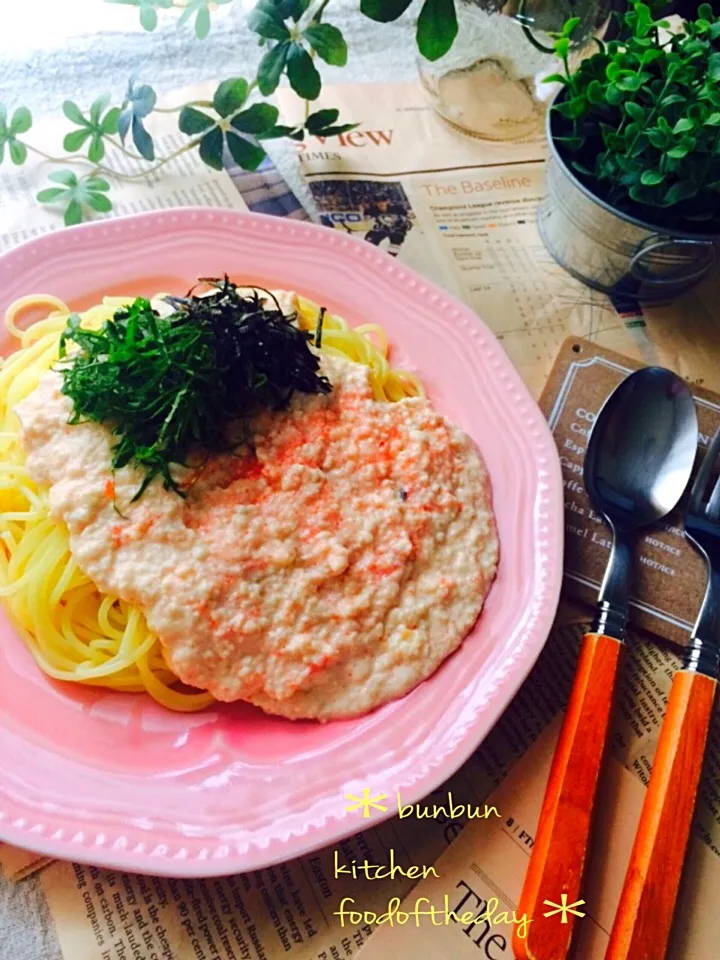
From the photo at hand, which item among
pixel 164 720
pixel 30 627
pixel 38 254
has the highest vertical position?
pixel 38 254

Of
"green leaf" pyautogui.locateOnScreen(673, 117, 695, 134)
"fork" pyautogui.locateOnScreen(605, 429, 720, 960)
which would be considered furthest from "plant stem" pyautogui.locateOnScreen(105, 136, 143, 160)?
Answer: "fork" pyautogui.locateOnScreen(605, 429, 720, 960)

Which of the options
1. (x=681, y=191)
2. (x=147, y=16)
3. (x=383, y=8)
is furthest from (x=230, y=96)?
(x=681, y=191)

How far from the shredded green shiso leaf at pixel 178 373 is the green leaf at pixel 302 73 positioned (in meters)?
0.69

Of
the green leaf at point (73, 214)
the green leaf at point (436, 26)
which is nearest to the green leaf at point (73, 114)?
the green leaf at point (73, 214)

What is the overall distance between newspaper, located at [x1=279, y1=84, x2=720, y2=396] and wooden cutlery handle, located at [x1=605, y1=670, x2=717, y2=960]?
0.84 metres

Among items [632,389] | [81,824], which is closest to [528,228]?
[632,389]

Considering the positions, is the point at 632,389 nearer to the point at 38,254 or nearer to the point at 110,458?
the point at 110,458

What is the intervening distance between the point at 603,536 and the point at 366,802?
31.9 inches

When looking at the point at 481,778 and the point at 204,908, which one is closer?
the point at 204,908

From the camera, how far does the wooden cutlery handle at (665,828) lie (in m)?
1.30

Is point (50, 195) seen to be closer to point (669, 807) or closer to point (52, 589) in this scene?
point (52, 589)

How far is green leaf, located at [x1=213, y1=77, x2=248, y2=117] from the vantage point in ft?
6.79

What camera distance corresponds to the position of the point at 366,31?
2.61 meters

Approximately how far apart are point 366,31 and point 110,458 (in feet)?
6.08
